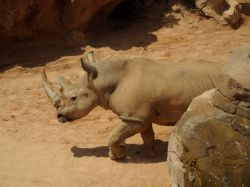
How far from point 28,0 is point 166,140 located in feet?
17.4

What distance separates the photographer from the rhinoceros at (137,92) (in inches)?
277

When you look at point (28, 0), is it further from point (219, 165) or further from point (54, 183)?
point (219, 165)

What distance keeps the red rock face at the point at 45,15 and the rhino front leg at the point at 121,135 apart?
550cm

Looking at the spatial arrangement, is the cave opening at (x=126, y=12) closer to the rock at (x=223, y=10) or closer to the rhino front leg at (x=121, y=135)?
the rock at (x=223, y=10)

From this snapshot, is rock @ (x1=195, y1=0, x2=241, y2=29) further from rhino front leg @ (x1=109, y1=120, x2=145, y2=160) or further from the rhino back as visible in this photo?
rhino front leg @ (x1=109, y1=120, x2=145, y2=160)

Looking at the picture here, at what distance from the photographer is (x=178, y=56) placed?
11141 millimetres

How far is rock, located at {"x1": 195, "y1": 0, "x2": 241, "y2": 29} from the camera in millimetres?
12773

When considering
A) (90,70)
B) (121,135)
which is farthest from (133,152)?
(90,70)

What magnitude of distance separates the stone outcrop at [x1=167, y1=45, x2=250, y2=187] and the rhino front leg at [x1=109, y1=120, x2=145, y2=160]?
169 centimetres

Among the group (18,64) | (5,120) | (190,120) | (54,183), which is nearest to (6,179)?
(54,183)

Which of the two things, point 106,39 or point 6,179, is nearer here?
point 6,179

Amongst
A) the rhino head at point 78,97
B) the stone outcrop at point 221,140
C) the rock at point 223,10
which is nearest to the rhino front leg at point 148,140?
the rhino head at point 78,97

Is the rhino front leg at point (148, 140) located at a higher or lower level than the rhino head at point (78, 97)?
lower

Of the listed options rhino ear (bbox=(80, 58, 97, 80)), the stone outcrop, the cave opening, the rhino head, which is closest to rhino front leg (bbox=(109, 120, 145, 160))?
the rhino head
